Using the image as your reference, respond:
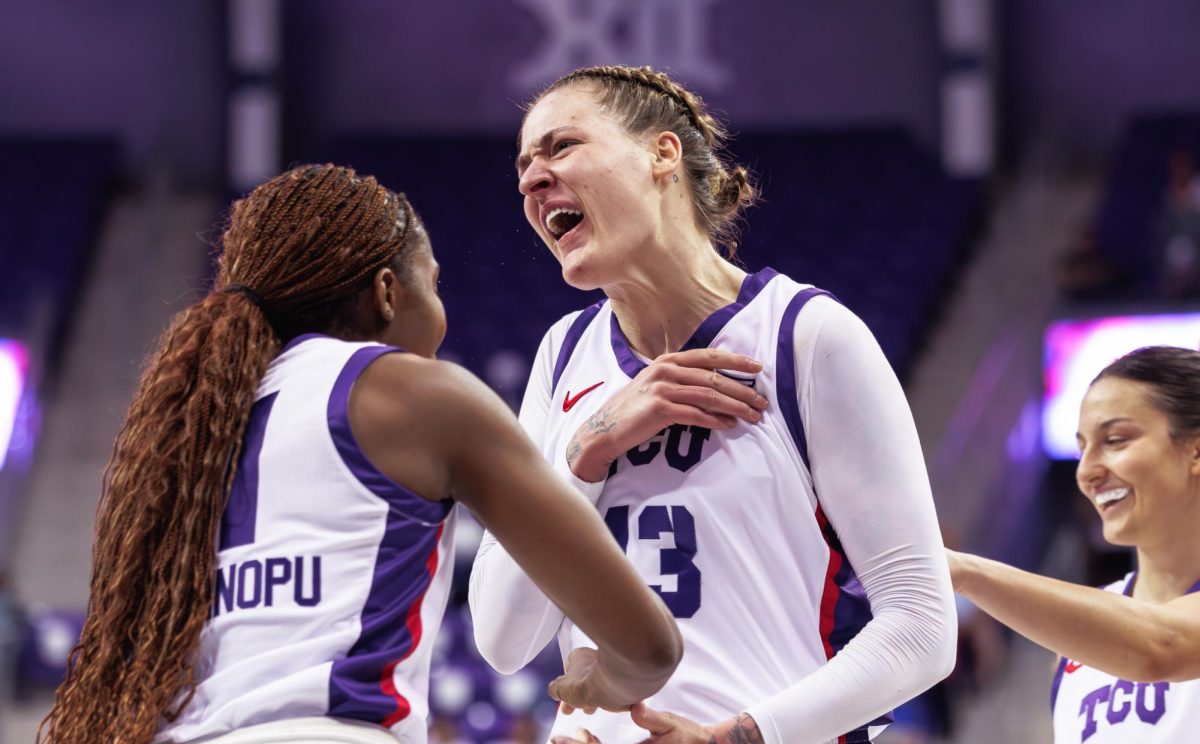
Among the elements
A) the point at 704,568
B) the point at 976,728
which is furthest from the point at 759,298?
the point at 976,728

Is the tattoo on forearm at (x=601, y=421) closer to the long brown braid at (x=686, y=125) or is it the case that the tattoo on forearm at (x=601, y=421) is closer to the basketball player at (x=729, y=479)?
the basketball player at (x=729, y=479)

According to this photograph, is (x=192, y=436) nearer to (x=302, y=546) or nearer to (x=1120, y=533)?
(x=302, y=546)

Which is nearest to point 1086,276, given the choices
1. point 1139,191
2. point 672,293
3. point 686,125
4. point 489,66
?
point 1139,191

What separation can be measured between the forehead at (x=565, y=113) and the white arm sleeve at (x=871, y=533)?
556 mm

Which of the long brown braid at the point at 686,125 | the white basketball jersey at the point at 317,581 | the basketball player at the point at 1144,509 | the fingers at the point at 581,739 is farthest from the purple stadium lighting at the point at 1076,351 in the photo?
the white basketball jersey at the point at 317,581

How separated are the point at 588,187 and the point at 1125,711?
5.10ft

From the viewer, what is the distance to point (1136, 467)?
122 inches

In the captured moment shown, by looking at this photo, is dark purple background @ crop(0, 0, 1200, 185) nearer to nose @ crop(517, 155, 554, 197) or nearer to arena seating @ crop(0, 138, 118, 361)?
arena seating @ crop(0, 138, 118, 361)

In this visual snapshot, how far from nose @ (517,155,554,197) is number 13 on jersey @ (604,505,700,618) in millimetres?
589

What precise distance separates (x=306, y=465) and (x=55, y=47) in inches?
562

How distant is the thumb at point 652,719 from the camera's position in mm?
2148

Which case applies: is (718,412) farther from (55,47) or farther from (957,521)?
(55,47)

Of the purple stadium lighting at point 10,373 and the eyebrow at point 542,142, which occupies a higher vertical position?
the purple stadium lighting at point 10,373

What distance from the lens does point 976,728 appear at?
777 centimetres
